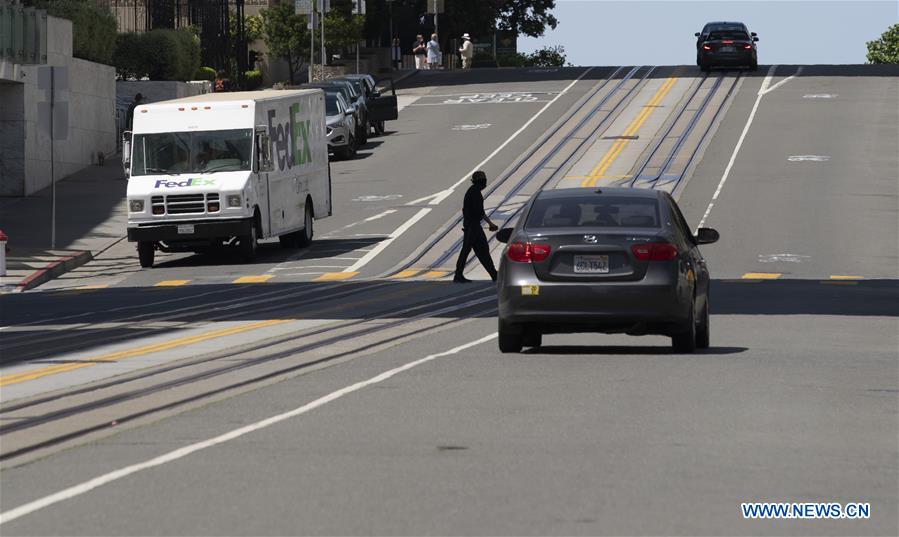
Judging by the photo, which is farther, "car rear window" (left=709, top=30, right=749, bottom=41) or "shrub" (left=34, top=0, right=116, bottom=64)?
"car rear window" (left=709, top=30, right=749, bottom=41)

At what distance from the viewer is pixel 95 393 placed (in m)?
13.9

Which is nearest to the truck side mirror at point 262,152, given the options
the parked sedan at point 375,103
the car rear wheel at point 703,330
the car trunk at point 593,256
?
the car rear wheel at point 703,330

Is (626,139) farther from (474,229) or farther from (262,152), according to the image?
(474,229)

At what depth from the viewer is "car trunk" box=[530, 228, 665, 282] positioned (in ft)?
52.4

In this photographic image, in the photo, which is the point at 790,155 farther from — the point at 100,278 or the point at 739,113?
the point at 100,278

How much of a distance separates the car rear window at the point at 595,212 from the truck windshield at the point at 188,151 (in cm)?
1733

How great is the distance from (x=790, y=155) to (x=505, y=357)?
111ft

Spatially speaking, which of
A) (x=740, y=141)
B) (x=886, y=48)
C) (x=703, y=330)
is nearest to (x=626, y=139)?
(x=740, y=141)

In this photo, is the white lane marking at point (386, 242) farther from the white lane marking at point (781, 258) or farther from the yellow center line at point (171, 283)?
the white lane marking at point (781, 258)

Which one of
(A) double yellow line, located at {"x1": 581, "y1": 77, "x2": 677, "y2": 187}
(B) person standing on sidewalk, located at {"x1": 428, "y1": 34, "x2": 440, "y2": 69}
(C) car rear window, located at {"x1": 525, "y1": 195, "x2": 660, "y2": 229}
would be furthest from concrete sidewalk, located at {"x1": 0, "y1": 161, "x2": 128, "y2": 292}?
(B) person standing on sidewalk, located at {"x1": 428, "y1": 34, "x2": 440, "y2": 69}

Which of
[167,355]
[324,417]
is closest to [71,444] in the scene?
[324,417]

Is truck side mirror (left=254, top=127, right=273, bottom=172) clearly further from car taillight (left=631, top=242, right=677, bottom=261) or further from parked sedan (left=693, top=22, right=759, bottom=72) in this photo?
parked sedan (left=693, top=22, right=759, bottom=72)

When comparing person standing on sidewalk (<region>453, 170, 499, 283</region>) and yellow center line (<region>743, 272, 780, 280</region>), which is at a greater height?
person standing on sidewalk (<region>453, 170, 499, 283</region>)

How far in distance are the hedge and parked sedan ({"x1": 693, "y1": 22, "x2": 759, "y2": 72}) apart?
20784mm
